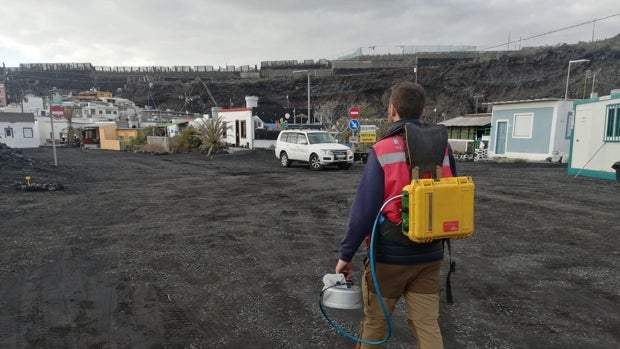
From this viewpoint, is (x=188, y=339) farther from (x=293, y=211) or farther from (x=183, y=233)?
(x=293, y=211)

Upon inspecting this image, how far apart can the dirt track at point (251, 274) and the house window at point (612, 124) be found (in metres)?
5.18

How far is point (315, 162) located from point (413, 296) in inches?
613

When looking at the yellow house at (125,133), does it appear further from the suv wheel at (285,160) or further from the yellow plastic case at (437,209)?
the yellow plastic case at (437,209)

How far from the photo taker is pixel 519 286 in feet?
14.5

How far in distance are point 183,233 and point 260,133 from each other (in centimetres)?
2896

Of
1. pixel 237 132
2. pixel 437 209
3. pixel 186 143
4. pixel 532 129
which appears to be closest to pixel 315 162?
pixel 532 129

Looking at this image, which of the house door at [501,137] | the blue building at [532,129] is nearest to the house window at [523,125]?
the blue building at [532,129]

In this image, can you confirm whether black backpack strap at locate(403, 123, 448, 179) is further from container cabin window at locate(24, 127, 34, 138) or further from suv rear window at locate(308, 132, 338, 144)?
container cabin window at locate(24, 127, 34, 138)

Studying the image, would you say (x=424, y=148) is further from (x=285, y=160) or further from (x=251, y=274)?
(x=285, y=160)

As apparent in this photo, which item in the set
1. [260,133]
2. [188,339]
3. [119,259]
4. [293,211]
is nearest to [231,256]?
[119,259]

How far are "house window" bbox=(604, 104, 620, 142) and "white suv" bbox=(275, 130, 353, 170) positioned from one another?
32.8 ft

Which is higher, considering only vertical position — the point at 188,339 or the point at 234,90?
the point at 234,90

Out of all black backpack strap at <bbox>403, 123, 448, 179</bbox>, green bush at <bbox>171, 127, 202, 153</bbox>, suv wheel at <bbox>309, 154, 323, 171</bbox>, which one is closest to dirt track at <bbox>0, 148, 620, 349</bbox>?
black backpack strap at <bbox>403, 123, 448, 179</bbox>

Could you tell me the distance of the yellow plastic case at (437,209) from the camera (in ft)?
6.76
